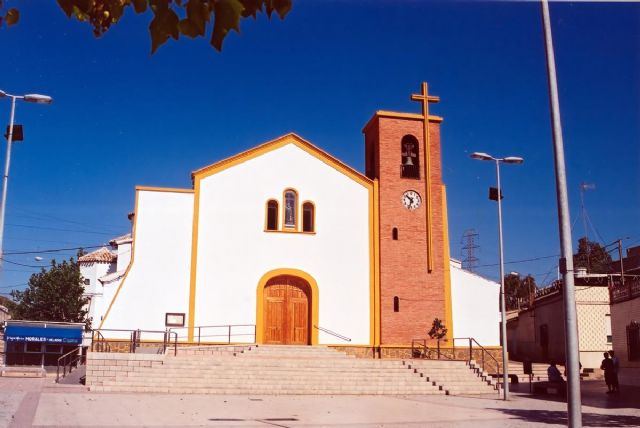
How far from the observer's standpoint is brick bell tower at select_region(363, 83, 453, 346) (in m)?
28.0

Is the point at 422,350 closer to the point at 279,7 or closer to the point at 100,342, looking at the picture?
the point at 100,342

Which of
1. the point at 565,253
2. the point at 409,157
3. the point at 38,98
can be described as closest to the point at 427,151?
the point at 409,157

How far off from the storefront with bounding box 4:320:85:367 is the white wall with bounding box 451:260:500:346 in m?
20.6

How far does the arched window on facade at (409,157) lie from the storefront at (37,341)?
20170 millimetres

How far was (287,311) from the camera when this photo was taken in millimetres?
27625

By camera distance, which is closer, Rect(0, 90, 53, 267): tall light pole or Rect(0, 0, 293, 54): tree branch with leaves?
Rect(0, 0, 293, 54): tree branch with leaves

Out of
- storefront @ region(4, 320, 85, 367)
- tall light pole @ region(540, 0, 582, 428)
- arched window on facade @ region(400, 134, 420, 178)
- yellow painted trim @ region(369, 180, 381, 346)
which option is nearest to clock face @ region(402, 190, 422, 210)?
arched window on facade @ region(400, 134, 420, 178)

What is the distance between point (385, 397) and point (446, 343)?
828cm

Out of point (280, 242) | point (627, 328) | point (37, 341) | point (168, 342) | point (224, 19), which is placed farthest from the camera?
point (37, 341)

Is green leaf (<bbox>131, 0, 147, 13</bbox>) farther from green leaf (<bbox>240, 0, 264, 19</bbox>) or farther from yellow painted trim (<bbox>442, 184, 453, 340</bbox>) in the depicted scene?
yellow painted trim (<bbox>442, 184, 453, 340</bbox>)

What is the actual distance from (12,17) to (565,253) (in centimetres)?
766

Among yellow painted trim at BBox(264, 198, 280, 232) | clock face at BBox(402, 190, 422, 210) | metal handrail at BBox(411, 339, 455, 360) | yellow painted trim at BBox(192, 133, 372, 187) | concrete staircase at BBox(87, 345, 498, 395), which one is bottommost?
concrete staircase at BBox(87, 345, 498, 395)

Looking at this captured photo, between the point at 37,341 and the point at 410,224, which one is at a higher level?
the point at 410,224

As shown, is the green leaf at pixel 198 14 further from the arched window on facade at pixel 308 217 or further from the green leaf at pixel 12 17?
the arched window on facade at pixel 308 217
